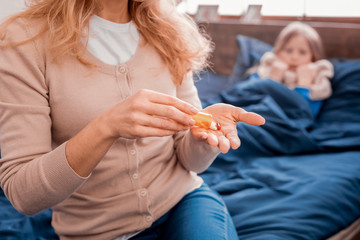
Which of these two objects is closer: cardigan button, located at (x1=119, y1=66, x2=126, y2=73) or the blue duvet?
cardigan button, located at (x1=119, y1=66, x2=126, y2=73)

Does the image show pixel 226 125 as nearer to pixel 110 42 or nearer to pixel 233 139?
pixel 233 139

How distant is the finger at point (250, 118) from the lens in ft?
2.10

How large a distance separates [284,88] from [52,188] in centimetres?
145

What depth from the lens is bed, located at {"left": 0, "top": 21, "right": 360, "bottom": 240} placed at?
106 cm

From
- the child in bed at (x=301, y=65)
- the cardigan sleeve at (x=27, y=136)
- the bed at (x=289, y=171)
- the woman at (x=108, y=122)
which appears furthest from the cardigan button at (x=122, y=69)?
the child in bed at (x=301, y=65)

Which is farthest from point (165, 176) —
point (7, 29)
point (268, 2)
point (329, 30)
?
point (268, 2)

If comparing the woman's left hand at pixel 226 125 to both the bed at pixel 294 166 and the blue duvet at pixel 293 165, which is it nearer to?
the bed at pixel 294 166

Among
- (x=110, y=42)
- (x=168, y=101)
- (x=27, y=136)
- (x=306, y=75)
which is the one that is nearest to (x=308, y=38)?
(x=306, y=75)

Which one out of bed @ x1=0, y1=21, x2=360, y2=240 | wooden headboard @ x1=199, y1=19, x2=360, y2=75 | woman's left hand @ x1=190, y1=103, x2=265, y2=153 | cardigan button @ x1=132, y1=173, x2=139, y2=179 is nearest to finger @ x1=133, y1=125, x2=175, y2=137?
woman's left hand @ x1=190, y1=103, x2=265, y2=153

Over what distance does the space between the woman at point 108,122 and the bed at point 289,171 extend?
0.28m

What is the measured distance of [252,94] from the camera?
1.83 meters

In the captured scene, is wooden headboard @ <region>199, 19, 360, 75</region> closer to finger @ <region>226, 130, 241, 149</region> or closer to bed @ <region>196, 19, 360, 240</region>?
bed @ <region>196, 19, 360, 240</region>

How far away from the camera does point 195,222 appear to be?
2.56 ft

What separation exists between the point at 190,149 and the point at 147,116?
0.30 m
